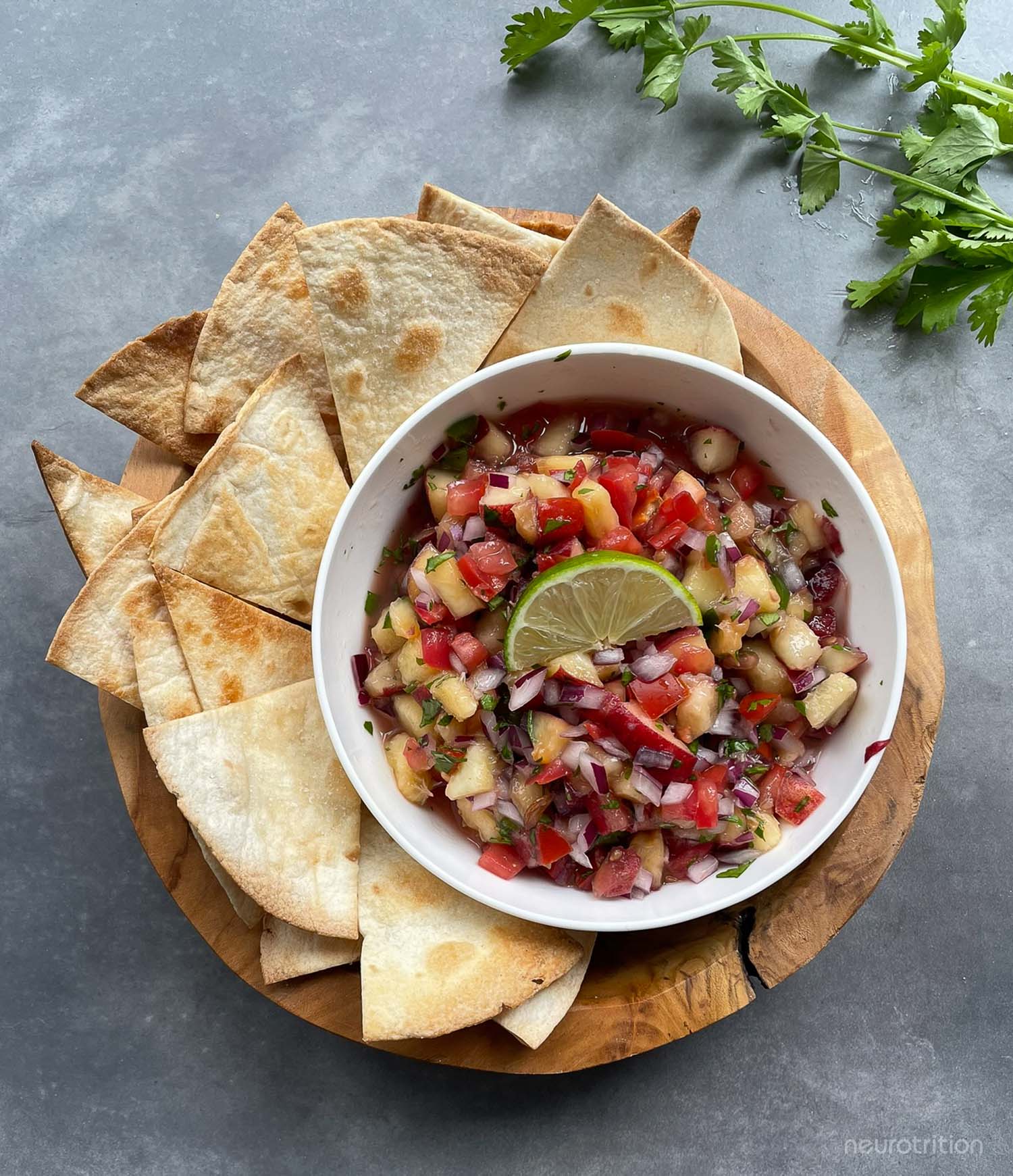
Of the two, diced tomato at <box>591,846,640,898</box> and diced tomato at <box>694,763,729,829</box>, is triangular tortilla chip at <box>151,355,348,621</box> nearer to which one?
diced tomato at <box>591,846,640,898</box>

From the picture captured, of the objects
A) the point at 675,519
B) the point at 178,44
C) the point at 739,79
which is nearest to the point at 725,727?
the point at 675,519

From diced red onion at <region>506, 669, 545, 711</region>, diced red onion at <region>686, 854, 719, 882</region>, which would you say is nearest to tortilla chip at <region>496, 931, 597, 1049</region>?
diced red onion at <region>686, 854, 719, 882</region>

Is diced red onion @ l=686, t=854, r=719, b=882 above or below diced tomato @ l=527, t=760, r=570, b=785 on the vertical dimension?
below

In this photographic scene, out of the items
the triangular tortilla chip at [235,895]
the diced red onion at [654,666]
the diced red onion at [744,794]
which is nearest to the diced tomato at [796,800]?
the diced red onion at [744,794]

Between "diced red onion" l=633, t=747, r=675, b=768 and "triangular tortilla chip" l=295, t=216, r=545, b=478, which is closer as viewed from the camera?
"diced red onion" l=633, t=747, r=675, b=768

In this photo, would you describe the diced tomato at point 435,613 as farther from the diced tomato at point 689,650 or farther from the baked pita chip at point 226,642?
the diced tomato at point 689,650

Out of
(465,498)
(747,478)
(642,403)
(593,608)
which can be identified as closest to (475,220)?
(642,403)
